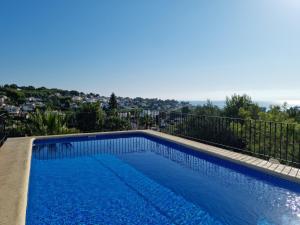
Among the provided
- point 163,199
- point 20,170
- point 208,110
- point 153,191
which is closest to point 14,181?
point 20,170

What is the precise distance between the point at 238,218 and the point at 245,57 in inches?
442

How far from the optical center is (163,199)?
4023 mm

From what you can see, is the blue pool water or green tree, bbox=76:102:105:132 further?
green tree, bbox=76:102:105:132

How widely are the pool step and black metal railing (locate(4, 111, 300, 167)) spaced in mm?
2866

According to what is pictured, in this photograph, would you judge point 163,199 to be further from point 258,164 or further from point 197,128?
point 197,128

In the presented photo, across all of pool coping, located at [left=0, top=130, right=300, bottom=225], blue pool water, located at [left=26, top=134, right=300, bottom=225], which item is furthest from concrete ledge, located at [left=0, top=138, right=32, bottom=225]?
blue pool water, located at [left=26, top=134, right=300, bottom=225]

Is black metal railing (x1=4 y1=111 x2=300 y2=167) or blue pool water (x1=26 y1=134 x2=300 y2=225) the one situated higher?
black metal railing (x1=4 y1=111 x2=300 y2=167)

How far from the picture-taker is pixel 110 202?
393 centimetres

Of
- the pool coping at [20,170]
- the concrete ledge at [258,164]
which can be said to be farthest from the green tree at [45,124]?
the concrete ledge at [258,164]

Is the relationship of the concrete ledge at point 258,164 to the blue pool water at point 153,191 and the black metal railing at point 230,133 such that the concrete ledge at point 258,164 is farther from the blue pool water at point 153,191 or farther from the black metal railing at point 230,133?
the black metal railing at point 230,133

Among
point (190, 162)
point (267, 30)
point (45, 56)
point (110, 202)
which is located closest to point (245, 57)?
point (267, 30)

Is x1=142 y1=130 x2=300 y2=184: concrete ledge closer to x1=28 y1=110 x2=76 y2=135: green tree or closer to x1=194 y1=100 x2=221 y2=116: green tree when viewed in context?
x1=194 y1=100 x2=221 y2=116: green tree

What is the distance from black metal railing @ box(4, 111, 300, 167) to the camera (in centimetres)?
A: 733

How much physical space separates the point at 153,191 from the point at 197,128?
4.47m
